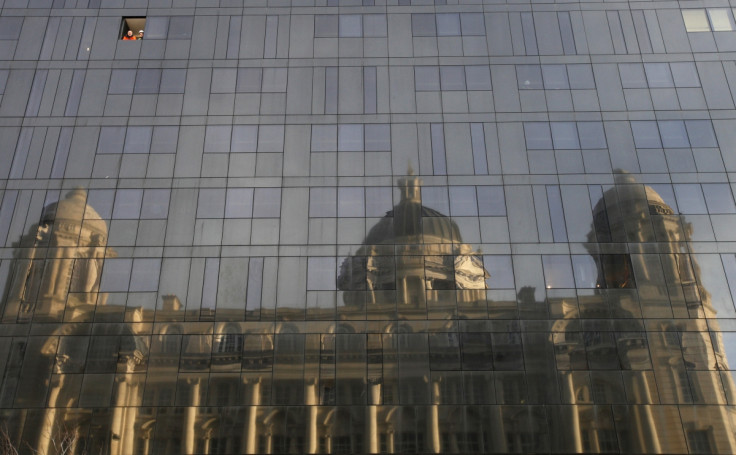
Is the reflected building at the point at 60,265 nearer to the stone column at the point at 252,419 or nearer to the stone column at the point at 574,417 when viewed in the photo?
the stone column at the point at 252,419

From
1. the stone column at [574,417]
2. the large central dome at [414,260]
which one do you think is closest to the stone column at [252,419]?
the large central dome at [414,260]

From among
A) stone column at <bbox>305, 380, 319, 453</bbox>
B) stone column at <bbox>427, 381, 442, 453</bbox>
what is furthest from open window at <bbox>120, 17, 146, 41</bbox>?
stone column at <bbox>427, 381, 442, 453</bbox>

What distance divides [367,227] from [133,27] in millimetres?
20159

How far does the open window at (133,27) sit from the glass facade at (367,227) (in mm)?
517

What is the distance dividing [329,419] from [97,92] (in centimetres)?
2269

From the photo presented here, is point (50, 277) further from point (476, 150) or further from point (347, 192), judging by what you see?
point (476, 150)

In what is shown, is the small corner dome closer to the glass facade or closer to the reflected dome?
the glass facade

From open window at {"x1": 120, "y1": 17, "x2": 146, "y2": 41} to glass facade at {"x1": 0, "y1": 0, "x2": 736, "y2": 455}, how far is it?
0.52 m

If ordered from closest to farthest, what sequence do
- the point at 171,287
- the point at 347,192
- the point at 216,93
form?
the point at 171,287 → the point at 347,192 → the point at 216,93

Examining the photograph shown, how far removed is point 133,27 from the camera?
1412 inches

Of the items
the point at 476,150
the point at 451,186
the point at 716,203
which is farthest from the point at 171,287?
the point at 716,203

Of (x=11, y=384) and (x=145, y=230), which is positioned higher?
(x=145, y=230)

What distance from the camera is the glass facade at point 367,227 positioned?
26.5 m

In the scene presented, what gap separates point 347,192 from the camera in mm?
30484
